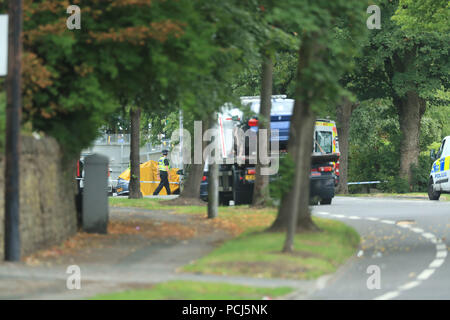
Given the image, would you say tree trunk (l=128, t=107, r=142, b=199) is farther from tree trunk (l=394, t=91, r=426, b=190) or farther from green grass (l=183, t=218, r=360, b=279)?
tree trunk (l=394, t=91, r=426, b=190)

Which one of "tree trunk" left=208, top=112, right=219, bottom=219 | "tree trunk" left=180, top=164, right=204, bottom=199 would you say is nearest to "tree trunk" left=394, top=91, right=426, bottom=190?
"tree trunk" left=180, top=164, right=204, bottom=199

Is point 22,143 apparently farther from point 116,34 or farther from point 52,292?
point 52,292

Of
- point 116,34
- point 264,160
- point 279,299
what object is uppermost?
point 116,34

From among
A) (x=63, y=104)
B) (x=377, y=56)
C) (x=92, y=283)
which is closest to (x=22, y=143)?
(x=63, y=104)

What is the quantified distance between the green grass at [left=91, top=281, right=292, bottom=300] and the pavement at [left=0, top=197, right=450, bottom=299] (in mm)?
300

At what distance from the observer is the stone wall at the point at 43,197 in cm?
1733

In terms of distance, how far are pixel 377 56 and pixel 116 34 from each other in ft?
100

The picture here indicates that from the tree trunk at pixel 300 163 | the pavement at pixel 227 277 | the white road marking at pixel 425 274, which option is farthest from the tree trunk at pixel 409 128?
the white road marking at pixel 425 274

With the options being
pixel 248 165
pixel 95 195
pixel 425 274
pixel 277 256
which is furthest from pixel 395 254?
pixel 248 165

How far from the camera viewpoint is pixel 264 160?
93.0ft

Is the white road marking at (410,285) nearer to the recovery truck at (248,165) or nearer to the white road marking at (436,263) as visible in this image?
the white road marking at (436,263)

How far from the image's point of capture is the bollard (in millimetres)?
21094

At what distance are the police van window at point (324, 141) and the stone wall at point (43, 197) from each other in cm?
1709

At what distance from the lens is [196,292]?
13484mm
